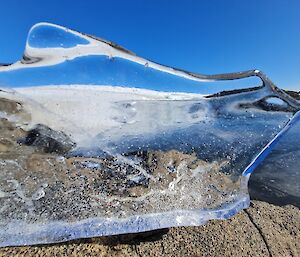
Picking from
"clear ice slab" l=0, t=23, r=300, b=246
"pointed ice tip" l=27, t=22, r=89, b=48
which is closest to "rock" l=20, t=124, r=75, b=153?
"clear ice slab" l=0, t=23, r=300, b=246

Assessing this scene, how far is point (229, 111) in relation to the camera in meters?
2.88

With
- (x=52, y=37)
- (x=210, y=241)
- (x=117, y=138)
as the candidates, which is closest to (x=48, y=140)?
(x=117, y=138)

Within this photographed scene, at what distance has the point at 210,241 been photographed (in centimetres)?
201

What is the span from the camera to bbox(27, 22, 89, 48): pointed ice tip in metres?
3.10

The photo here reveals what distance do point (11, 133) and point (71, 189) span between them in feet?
2.79

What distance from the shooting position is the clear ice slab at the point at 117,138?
192 centimetres

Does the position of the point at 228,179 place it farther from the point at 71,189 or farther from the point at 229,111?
the point at 71,189

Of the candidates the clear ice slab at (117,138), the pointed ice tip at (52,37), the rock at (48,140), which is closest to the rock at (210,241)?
the clear ice slab at (117,138)

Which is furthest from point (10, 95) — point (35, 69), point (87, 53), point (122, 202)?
point (122, 202)

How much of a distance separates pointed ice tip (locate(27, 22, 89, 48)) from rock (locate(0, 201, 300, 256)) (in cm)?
192

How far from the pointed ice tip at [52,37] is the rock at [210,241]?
1922 mm

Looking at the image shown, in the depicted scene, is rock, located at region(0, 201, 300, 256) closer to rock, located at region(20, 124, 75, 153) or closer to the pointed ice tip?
rock, located at region(20, 124, 75, 153)

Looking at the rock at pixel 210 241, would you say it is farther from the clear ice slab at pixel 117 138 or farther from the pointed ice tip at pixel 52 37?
the pointed ice tip at pixel 52 37

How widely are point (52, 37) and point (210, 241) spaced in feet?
7.53
